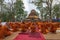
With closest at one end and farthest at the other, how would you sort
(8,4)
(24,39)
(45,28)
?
(24,39) < (45,28) < (8,4)

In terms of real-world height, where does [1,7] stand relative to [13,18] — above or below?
above

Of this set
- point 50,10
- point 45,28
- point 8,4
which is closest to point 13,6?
point 8,4

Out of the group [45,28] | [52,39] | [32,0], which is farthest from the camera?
[32,0]

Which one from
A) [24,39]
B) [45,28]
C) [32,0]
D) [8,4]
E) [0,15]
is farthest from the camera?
[32,0]

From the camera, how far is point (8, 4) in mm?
7879

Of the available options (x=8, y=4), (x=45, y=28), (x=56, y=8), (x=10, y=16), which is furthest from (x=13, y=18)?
(x=45, y=28)

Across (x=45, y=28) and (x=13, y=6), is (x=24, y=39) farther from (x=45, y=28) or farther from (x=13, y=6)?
(x=13, y=6)

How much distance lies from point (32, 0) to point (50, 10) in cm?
123

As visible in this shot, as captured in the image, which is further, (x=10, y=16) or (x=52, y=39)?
(x=10, y=16)

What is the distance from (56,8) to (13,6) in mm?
2074

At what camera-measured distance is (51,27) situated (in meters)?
4.11

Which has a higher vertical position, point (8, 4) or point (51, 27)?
point (8, 4)

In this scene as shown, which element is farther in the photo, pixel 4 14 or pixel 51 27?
pixel 4 14

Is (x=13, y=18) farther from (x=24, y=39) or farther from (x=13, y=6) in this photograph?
(x=24, y=39)
